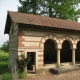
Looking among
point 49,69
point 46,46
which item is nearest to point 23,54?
point 49,69

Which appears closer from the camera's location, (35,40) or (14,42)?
(35,40)

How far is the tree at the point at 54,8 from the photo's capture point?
28219 mm

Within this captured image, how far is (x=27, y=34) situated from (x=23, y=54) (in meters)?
1.85

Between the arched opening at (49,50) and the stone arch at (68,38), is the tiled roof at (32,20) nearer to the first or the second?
the stone arch at (68,38)

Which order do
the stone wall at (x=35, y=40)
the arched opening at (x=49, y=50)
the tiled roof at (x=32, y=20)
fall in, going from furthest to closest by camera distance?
the arched opening at (x=49, y=50), the tiled roof at (x=32, y=20), the stone wall at (x=35, y=40)

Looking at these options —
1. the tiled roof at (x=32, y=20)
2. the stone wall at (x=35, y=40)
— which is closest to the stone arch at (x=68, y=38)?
the stone wall at (x=35, y=40)

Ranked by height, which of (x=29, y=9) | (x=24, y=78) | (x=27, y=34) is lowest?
(x=24, y=78)

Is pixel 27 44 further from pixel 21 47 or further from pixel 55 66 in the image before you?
pixel 55 66

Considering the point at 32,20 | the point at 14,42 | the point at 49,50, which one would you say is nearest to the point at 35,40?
the point at 32,20

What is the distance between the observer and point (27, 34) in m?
12.9

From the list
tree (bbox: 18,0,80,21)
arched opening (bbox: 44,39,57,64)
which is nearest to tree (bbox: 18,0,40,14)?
tree (bbox: 18,0,80,21)

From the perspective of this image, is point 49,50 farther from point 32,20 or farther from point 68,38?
point 32,20

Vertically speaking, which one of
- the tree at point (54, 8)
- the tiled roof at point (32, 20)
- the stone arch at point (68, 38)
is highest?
the tree at point (54, 8)

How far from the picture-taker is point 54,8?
28.6 meters
